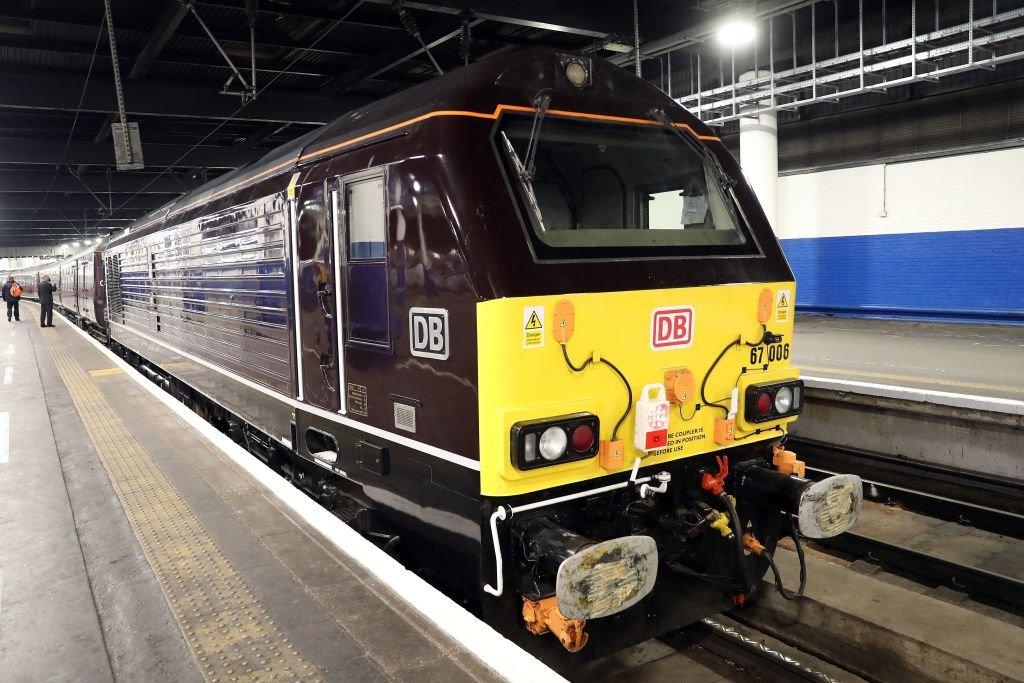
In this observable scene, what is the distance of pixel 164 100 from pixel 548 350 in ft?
41.5

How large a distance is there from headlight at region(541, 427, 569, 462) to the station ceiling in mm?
5162

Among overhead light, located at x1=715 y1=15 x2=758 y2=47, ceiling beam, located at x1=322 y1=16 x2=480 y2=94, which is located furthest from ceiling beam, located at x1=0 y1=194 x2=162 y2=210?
overhead light, located at x1=715 y1=15 x2=758 y2=47

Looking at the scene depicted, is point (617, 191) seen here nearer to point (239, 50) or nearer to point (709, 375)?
point (709, 375)

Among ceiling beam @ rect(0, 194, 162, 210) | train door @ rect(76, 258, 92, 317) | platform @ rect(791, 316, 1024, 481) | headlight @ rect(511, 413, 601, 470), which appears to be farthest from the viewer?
ceiling beam @ rect(0, 194, 162, 210)

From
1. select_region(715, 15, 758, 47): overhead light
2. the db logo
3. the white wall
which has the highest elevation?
select_region(715, 15, 758, 47): overhead light

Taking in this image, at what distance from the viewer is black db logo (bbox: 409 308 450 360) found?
3.28 metres

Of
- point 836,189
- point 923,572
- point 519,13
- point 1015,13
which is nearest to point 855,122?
point 836,189

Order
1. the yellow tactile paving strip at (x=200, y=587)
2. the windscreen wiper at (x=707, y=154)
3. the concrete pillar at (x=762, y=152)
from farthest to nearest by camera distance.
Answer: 1. the concrete pillar at (x=762, y=152)
2. the windscreen wiper at (x=707, y=154)
3. the yellow tactile paving strip at (x=200, y=587)

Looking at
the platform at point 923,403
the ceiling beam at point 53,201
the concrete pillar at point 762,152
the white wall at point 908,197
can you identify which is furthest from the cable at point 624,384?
the ceiling beam at point 53,201

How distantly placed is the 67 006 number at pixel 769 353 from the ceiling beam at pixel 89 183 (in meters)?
19.4

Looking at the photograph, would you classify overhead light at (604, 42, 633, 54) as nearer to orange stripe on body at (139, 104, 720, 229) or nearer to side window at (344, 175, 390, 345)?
orange stripe on body at (139, 104, 720, 229)

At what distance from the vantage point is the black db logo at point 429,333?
3.28 meters

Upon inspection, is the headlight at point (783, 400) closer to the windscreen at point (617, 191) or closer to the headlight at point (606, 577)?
the windscreen at point (617, 191)

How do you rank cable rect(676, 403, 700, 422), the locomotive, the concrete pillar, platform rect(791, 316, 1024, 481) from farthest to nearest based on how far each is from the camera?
the concrete pillar
platform rect(791, 316, 1024, 481)
cable rect(676, 403, 700, 422)
the locomotive
